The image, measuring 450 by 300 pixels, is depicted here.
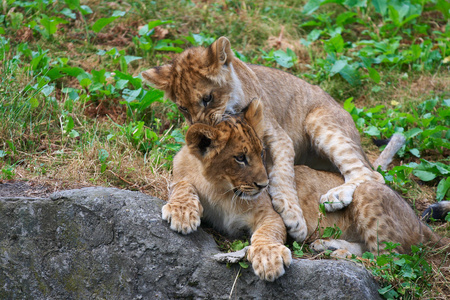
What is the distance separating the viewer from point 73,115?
6195mm

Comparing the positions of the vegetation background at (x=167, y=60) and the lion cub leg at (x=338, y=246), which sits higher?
the lion cub leg at (x=338, y=246)

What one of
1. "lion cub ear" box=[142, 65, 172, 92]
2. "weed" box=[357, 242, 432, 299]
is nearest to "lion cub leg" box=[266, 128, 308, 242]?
"weed" box=[357, 242, 432, 299]

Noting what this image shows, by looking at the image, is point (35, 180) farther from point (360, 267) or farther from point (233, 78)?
point (360, 267)

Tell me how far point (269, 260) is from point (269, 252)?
7cm

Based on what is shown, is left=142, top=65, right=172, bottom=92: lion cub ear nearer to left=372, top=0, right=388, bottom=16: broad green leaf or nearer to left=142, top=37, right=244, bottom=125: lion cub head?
left=142, top=37, right=244, bottom=125: lion cub head

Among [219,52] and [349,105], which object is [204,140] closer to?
[219,52]

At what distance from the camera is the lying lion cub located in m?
4.04

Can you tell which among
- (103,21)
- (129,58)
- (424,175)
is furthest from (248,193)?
(103,21)

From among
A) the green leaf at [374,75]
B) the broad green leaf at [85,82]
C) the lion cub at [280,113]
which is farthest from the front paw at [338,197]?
the broad green leaf at [85,82]

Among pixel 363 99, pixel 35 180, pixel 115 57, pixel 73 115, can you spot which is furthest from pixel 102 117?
pixel 363 99

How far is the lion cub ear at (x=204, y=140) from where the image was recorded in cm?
405

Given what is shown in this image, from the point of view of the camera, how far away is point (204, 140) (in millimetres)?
4145

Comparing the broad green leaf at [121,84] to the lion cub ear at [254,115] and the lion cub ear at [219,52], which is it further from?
the lion cub ear at [254,115]

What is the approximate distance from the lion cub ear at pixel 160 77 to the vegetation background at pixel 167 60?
3.01ft
